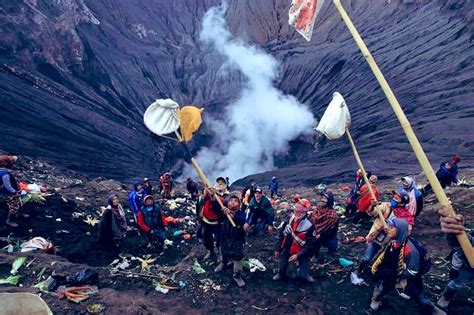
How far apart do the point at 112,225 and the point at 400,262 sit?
5709 millimetres

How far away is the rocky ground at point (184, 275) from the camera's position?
5.74 m

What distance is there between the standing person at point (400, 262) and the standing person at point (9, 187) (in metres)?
7.00

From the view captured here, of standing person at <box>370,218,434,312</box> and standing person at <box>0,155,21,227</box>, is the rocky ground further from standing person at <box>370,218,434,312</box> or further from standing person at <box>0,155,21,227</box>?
standing person at <box>370,218,434,312</box>

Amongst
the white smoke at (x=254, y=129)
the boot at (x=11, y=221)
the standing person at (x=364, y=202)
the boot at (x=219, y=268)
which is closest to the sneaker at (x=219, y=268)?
the boot at (x=219, y=268)

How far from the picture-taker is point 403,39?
93.2ft

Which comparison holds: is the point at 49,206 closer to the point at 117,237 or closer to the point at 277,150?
the point at 117,237

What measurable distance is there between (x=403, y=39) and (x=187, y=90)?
1933 centimetres

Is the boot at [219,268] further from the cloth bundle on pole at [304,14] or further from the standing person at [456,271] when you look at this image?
the cloth bundle on pole at [304,14]

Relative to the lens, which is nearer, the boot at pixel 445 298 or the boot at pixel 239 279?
the boot at pixel 445 298

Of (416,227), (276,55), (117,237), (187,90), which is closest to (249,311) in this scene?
(117,237)

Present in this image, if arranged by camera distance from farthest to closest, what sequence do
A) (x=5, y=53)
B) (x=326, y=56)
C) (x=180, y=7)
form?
(x=180, y=7), (x=326, y=56), (x=5, y=53)

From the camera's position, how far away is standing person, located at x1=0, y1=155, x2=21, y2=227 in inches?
303

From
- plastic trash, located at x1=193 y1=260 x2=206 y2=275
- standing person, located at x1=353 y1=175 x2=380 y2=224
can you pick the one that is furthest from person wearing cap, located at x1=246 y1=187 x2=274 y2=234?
standing person, located at x1=353 y1=175 x2=380 y2=224

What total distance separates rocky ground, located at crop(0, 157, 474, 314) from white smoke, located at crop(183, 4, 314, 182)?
19.1 metres
